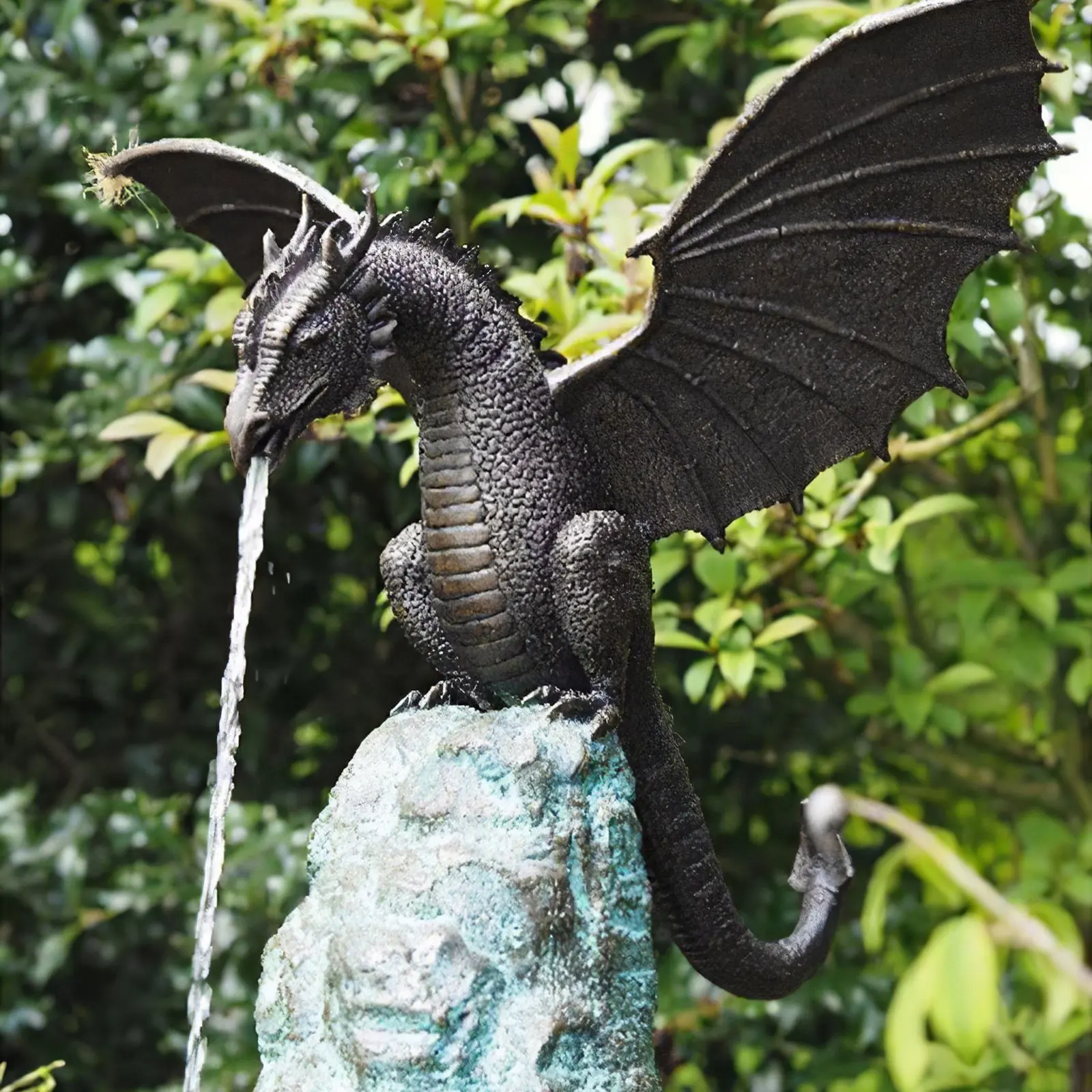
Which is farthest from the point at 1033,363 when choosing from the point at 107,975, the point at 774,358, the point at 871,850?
the point at 107,975

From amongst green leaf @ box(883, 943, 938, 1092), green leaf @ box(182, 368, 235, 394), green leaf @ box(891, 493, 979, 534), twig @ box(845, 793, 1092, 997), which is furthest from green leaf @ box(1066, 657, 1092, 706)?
twig @ box(845, 793, 1092, 997)

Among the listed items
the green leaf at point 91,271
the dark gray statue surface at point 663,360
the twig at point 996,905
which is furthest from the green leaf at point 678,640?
the twig at point 996,905

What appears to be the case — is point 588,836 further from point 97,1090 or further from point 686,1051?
point 97,1090

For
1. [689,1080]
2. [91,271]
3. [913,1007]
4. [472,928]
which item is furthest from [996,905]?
[689,1080]

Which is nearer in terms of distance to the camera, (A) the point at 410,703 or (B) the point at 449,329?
(B) the point at 449,329

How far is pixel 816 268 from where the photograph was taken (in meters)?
1.54

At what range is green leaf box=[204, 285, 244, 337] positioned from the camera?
2254 mm

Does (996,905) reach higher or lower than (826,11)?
lower

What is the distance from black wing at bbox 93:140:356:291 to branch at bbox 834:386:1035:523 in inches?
33.0

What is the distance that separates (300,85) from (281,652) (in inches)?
41.4

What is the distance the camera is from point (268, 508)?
8.87 feet

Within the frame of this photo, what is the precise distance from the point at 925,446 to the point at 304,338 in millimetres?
1101

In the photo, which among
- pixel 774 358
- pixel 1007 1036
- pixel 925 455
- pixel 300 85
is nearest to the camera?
pixel 774 358

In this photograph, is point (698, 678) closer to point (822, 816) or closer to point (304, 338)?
point (822, 816)
